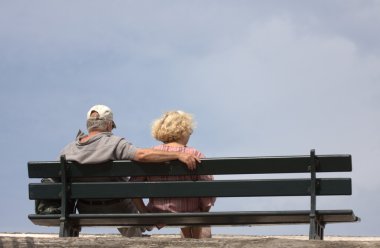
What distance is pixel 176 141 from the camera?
8.48 meters

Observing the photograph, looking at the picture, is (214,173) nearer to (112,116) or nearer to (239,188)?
(239,188)

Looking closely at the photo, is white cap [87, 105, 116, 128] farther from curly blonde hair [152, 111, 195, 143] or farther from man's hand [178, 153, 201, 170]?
man's hand [178, 153, 201, 170]

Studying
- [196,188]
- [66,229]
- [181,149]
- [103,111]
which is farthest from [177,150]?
[66,229]

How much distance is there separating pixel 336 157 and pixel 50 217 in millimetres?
2366

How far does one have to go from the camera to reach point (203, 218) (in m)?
7.74

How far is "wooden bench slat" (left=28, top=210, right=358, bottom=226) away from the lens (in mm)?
7488

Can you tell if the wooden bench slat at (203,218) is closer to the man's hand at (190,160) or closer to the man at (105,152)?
the man at (105,152)

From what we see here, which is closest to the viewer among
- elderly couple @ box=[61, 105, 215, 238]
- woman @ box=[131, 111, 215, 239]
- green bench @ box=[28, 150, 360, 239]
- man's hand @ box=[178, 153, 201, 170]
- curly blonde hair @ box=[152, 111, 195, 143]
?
green bench @ box=[28, 150, 360, 239]

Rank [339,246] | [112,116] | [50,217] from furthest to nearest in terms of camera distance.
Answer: [112,116], [50,217], [339,246]

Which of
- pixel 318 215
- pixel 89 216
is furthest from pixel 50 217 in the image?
pixel 318 215

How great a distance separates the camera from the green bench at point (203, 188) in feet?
24.8

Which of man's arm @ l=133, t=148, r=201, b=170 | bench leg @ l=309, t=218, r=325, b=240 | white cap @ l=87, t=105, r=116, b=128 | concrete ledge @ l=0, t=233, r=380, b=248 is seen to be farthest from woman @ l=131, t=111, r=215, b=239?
concrete ledge @ l=0, t=233, r=380, b=248

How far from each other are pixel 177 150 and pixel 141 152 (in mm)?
478

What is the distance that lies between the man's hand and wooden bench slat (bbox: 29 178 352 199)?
0.13 m
